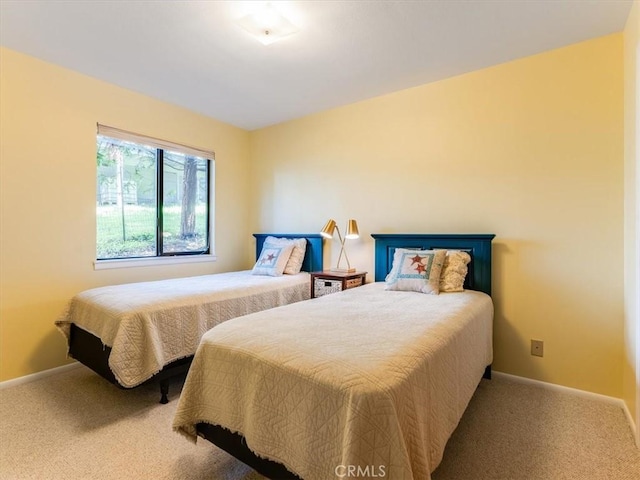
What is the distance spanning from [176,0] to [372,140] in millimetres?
1958

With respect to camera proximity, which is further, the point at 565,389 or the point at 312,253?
the point at 312,253

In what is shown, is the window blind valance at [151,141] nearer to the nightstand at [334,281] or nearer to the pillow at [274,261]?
the pillow at [274,261]

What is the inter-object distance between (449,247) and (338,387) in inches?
78.7

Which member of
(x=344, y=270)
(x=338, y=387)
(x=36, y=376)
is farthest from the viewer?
(x=344, y=270)

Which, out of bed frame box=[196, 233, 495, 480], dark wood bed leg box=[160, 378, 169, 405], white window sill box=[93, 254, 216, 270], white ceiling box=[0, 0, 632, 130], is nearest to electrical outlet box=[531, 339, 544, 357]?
bed frame box=[196, 233, 495, 480]

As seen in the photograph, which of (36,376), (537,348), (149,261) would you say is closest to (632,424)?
(537,348)

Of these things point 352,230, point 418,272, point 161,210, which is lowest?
point 418,272

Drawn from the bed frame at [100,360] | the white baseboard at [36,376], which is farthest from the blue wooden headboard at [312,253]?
the white baseboard at [36,376]

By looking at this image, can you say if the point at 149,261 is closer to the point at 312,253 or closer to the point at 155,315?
the point at 155,315

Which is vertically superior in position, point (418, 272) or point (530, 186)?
point (530, 186)

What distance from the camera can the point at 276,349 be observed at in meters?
1.31

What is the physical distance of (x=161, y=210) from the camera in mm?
3531

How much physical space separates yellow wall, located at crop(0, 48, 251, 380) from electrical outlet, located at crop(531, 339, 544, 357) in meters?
3.50

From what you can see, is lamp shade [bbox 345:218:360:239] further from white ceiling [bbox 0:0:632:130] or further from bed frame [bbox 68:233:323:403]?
bed frame [bbox 68:233:323:403]
